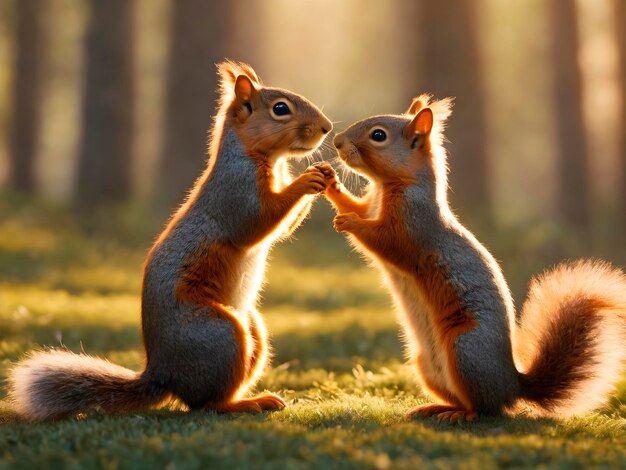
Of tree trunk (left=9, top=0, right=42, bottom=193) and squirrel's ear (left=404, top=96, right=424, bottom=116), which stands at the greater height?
tree trunk (left=9, top=0, right=42, bottom=193)

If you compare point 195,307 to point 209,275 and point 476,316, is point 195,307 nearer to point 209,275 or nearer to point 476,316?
point 209,275

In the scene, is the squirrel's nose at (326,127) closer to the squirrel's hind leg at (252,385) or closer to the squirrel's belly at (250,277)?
the squirrel's belly at (250,277)

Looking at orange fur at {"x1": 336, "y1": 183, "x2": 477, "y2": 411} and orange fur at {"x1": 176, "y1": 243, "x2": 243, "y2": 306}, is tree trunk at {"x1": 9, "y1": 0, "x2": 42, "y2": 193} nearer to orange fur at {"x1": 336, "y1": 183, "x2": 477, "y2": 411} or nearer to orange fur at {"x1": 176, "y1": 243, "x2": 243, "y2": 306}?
orange fur at {"x1": 176, "y1": 243, "x2": 243, "y2": 306}

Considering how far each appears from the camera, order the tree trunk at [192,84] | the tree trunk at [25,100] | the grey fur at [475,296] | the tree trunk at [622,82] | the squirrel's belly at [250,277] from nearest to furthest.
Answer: the grey fur at [475,296] → the squirrel's belly at [250,277] → the tree trunk at [192,84] → the tree trunk at [622,82] → the tree trunk at [25,100]

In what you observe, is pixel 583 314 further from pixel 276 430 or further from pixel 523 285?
pixel 523 285

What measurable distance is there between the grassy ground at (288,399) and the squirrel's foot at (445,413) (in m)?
0.09

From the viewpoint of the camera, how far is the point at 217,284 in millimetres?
5020

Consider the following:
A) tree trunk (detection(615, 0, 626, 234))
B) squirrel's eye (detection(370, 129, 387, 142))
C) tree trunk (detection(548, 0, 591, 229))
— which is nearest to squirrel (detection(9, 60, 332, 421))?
squirrel's eye (detection(370, 129, 387, 142))

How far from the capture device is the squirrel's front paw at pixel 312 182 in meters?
5.19

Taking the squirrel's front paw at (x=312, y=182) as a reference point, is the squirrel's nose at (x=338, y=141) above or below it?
above

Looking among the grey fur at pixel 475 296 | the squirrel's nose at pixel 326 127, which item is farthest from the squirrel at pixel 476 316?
the squirrel's nose at pixel 326 127

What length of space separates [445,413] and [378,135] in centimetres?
180

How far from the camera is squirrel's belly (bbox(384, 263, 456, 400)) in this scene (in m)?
5.05

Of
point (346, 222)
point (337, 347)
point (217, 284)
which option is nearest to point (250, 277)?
point (217, 284)
